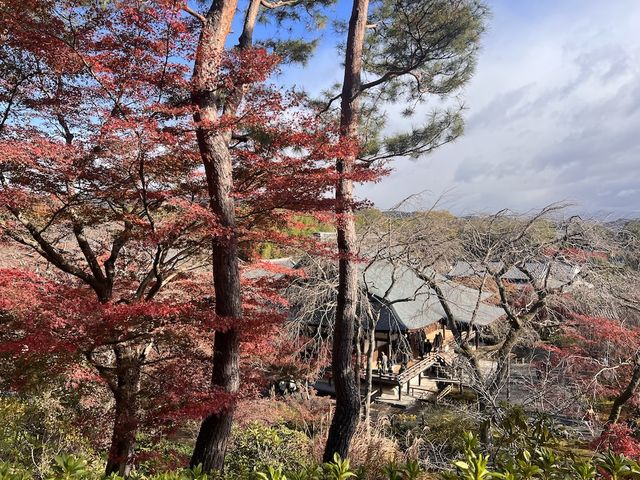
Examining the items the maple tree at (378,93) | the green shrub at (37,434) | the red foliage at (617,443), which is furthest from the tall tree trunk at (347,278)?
the red foliage at (617,443)

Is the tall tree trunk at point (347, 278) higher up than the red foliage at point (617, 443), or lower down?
higher up

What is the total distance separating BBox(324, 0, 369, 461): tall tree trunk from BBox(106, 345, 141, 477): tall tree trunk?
8.70 feet

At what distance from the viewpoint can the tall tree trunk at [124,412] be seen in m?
4.83

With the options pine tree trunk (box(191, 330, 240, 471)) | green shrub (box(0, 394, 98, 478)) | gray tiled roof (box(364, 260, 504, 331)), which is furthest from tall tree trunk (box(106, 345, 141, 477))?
gray tiled roof (box(364, 260, 504, 331))

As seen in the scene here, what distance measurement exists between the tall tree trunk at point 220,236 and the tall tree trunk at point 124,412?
0.89 metres

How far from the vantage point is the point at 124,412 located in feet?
15.9

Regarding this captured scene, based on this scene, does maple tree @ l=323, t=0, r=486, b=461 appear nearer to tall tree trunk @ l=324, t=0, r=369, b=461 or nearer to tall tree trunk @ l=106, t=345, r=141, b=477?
tall tree trunk @ l=324, t=0, r=369, b=461

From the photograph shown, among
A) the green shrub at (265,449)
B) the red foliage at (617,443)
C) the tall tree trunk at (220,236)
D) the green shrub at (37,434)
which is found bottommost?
the red foliage at (617,443)

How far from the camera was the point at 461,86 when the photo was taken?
816 cm

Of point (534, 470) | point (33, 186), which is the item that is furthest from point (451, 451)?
point (33, 186)

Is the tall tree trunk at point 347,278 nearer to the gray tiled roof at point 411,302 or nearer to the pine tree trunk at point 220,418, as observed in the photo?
the pine tree trunk at point 220,418

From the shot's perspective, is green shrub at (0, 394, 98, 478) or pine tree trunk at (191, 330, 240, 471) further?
green shrub at (0, 394, 98, 478)

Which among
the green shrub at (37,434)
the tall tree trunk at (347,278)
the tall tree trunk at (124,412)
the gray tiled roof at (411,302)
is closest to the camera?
the tall tree trunk at (124,412)

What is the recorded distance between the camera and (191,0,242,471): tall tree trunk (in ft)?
15.0
